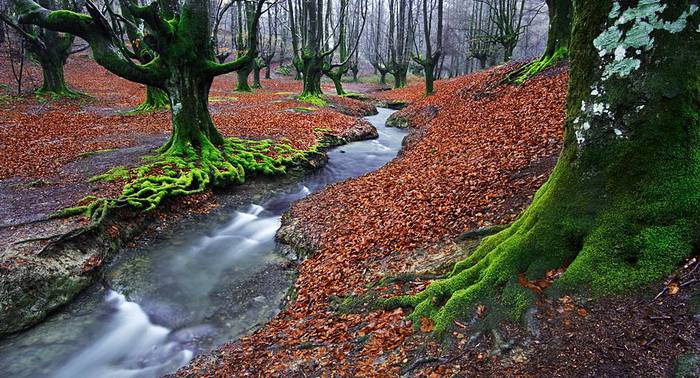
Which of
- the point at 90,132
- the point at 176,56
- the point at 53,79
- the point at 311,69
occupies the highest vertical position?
the point at 311,69

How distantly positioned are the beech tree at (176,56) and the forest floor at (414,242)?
1.73 m

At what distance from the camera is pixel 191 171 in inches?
459

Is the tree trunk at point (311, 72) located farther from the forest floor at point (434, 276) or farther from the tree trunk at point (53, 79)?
the forest floor at point (434, 276)

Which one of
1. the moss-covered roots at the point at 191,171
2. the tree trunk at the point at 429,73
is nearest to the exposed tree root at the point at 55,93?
the moss-covered roots at the point at 191,171

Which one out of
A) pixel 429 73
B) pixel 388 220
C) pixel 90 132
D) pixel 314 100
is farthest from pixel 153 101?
pixel 388 220

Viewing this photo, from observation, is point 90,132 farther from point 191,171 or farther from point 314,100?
point 314,100

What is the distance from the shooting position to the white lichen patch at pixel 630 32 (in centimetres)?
319

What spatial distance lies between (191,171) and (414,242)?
754cm

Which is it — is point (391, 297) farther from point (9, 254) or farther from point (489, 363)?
point (9, 254)

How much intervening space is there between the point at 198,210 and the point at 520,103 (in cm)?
1033

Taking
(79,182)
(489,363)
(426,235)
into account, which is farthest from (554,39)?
(79,182)

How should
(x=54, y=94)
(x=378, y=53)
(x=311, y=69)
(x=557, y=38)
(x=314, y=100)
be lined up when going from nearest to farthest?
1. (x=557, y=38)
2. (x=54, y=94)
3. (x=314, y=100)
4. (x=311, y=69)
5. (x=378, y=53)

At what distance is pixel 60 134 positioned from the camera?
16016 mm

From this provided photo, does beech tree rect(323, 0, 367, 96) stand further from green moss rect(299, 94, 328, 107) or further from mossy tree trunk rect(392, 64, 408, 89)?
mossy tree trunk rect(392, 64, 408, 89)
